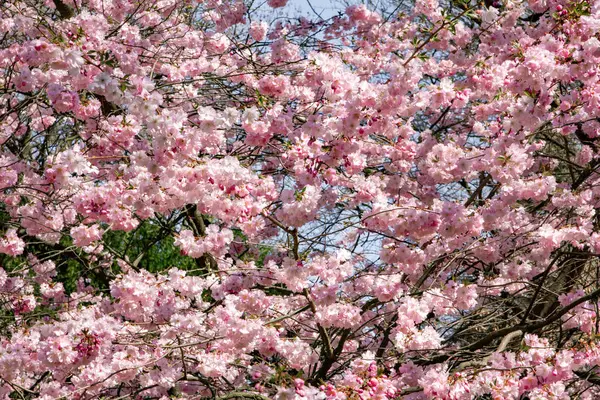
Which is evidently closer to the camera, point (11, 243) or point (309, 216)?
point (309, 216)

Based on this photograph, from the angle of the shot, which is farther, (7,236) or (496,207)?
(7,236)

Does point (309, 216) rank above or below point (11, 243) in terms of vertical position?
below

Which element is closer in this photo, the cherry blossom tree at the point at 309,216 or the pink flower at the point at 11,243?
the cherry blossom tree at the point at 309,216

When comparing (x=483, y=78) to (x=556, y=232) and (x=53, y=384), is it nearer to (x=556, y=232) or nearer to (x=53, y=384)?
(x=556, y=232)

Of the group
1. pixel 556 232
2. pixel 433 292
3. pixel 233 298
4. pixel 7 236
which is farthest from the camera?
pixel 7 236

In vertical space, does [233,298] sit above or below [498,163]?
below

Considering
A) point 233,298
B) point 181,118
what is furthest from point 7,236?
point 181,118

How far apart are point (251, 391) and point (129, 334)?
2.51 feet

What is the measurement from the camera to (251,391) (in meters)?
4.79

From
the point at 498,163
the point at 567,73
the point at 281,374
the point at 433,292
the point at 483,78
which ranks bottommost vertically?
the point at 281,374

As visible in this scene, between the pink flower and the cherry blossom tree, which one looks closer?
the cherry blossom tree

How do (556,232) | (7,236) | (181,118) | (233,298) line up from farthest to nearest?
(7,236), (556,232), (233,298), (181,118)

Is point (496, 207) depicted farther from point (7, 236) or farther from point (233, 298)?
point (7, 236)

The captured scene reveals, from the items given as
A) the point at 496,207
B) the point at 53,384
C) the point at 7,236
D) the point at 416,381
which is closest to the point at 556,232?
the point at 496,207
